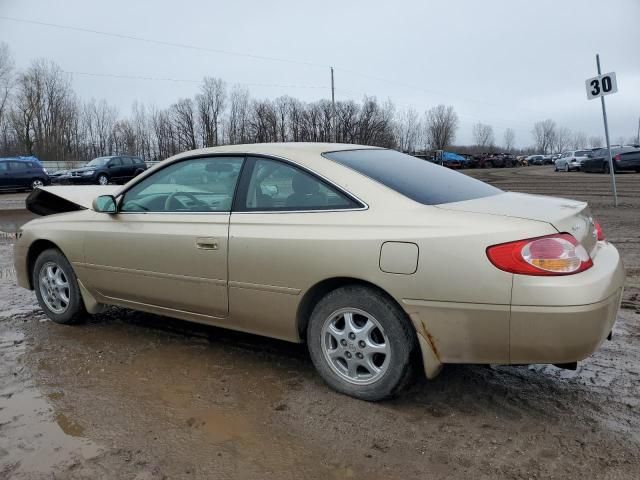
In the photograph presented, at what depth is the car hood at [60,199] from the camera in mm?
4762

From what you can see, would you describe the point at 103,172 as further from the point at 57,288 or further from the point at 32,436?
the point at 32,436

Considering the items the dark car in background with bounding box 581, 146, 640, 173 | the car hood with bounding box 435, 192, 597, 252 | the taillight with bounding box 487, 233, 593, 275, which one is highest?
the dark car in background with bounding box 581, 146, 640, 173

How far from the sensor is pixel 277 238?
3.26 metres

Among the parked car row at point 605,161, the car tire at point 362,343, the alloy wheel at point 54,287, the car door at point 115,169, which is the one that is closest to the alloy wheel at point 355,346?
the car tire at point 362,343

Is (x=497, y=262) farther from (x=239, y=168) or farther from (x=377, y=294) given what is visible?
(x=239, y=168)

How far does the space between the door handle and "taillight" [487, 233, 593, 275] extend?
5.71ft

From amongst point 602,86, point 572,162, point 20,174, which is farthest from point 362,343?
point 572,162

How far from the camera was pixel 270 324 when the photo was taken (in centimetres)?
340

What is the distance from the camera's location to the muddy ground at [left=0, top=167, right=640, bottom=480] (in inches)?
99.0

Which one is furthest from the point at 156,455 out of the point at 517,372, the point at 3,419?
the point at 517,372

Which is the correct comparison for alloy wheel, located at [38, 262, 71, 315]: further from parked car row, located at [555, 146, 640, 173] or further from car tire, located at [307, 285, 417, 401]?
parked car row, located at [555, 146, 640, 173]

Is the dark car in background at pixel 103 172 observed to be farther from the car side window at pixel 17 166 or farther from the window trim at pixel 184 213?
the window trim at pixel 184 213

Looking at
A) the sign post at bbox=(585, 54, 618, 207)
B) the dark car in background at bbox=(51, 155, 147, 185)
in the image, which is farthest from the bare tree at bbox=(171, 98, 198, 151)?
the sign post at bbox=(585, 54, 618, 207)

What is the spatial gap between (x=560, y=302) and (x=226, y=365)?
221 cm
